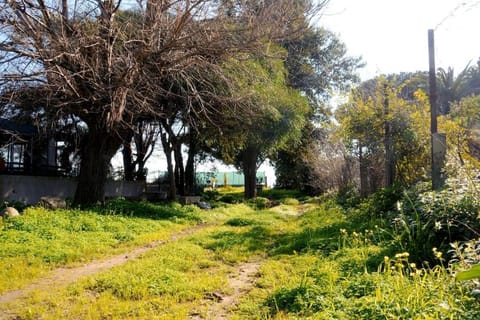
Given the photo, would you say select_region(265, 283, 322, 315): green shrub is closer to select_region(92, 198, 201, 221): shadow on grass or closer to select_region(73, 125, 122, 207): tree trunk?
select_region(92, 198, 201, 221): shadow on grass

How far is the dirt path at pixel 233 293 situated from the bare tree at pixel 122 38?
3.66m

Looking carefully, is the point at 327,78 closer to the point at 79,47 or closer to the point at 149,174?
the point at 149,174

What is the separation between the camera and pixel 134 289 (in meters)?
4.00

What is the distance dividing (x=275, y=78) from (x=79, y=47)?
8.39m

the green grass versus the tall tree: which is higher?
the tall tree

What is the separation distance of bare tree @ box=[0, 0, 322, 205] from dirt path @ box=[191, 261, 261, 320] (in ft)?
12.0

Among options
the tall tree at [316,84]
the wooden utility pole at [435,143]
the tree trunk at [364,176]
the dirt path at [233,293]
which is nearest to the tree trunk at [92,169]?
the dirt path at [233,293]

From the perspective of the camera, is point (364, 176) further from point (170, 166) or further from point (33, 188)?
point (33, 188)

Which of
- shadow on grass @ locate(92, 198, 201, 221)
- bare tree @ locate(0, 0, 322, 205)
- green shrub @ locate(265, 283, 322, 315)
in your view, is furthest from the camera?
shadow on grass @ locate(92, 198, 201, 221)

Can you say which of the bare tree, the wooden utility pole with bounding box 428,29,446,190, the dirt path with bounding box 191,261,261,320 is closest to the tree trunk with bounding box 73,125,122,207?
the bare tree

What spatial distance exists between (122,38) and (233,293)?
483 centimetres

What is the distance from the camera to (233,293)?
409 centimetres

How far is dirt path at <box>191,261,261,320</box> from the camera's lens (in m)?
3.43

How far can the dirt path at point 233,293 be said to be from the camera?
3428 mm
